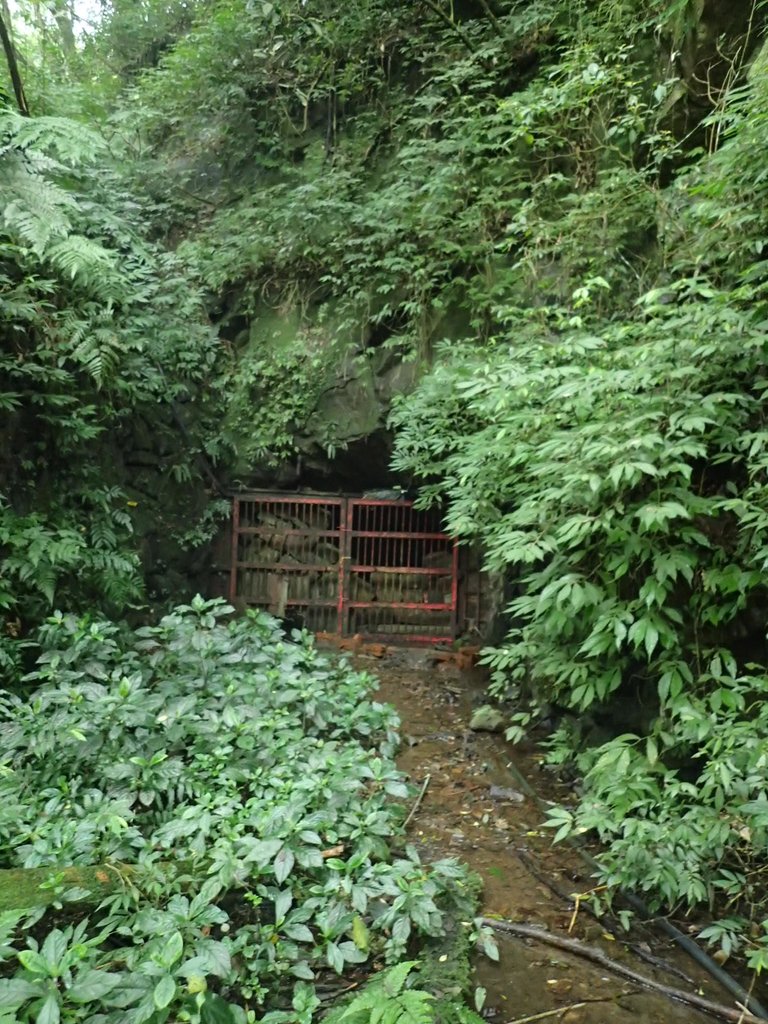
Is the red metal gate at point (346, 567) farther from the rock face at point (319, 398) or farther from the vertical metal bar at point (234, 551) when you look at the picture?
the rock face at point (319, 398)

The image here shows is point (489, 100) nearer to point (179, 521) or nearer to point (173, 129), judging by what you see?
point (173, 129)

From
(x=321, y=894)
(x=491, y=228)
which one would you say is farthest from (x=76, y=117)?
(x=321, y=894)

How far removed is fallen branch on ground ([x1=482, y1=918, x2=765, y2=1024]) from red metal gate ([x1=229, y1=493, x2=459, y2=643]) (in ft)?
15.5

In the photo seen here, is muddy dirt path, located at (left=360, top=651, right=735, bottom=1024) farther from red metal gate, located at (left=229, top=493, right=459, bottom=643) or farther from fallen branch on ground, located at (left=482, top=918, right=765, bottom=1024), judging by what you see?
red metal gate, located at (left=229, top=493, right=459, bottom=643)

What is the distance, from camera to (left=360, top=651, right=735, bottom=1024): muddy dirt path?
2.66 meters

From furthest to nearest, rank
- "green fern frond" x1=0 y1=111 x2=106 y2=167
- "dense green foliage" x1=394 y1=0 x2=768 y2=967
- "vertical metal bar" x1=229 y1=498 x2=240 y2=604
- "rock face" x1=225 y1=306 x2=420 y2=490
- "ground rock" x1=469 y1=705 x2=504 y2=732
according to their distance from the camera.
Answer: "vertical metal bar" x1=229 y1=498 x2=240 y2=604 < "rock face" x1=225 y1=306 x2=420 y2=490 < "ground rock" x1=469 y1=705 x2=504 y2=732 < "green fern frond" x1=0 y1=111 x2=106 y2=167 < "dense green foliage" x1=394 y1=0 x2=768 y2=967

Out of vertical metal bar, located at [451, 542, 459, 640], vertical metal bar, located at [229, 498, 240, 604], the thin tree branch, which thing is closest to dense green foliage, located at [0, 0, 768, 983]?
vertical metal bar, located at [229, 498, 240, 604]

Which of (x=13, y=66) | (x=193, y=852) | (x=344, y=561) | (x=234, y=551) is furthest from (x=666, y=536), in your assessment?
(x=13, y=66)

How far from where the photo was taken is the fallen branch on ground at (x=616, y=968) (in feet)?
8.44

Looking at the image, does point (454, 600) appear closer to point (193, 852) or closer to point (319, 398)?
point (319, 398)

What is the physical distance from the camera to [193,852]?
260 centimetres

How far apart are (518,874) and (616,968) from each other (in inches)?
30.9

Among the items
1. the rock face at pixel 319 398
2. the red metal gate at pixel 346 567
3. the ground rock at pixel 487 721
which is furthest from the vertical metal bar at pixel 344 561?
the ground rock at pixel 487 721

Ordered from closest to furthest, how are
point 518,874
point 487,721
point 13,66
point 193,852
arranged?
point 193,852 → point 518,874 → point 13,66 → point 487,721
